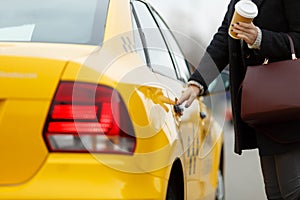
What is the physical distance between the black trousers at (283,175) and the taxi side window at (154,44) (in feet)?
2.75

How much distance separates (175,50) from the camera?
6035mm

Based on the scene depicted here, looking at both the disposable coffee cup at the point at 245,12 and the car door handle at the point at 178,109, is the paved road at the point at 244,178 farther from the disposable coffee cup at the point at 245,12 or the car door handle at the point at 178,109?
the disposable coffee cup at the point at 245,12

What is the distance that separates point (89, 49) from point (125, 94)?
0.37 meters

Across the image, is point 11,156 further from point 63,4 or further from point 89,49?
point 63,4

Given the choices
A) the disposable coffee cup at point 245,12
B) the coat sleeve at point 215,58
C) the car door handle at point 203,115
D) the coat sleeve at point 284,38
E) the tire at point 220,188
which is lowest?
the tire at point 220,188

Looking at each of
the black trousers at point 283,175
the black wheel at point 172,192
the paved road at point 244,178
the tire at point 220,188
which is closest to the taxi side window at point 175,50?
the black wheel at point 172,192

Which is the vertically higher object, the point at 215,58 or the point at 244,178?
the point at 215,58

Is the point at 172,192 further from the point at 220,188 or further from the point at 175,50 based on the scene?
the point at 220,188

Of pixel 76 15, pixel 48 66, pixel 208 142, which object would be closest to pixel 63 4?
pixel 76 15

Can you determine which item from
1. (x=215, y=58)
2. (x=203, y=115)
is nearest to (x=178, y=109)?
(x=215, y=58)

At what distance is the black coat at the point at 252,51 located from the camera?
4082 mm

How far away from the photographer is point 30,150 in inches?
148

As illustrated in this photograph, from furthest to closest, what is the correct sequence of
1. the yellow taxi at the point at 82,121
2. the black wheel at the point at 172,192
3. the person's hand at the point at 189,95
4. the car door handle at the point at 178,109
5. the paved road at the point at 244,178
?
the paved road at the point at 244,178 < the car door handle at the point at 178,109 < the person's hand at the point at 189,95 < the black wheel at the point at 172,192 < the yellow taxi at the point at 82,121

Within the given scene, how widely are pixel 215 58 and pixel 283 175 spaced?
2.43 feet
